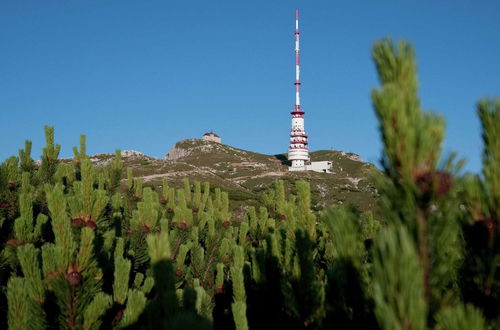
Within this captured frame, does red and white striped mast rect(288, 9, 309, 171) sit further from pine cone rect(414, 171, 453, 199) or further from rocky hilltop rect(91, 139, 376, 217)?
pine cone rect(414, 171, 453, 199)

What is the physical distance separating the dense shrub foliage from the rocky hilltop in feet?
1.15

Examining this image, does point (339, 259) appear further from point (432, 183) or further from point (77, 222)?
point (77, 222)

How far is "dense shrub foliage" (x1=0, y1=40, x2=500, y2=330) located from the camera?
1860mm

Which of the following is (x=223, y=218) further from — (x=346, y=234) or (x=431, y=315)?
(x=431, y=315)

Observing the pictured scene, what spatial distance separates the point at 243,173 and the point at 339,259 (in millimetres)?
81117

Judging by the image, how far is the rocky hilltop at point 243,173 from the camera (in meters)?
54.9

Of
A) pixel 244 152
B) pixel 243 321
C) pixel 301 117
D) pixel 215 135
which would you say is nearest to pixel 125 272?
pixel 243 321

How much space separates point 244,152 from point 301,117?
32256 millimetres

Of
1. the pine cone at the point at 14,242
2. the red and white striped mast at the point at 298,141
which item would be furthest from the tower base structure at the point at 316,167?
the pine cone at the point at 14,242

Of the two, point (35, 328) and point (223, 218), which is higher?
point (223, 218)

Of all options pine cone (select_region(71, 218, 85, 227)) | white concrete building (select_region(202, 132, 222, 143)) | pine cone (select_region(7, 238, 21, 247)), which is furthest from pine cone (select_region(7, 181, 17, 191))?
white concrete building (select_region(202, 132, 222, 143))

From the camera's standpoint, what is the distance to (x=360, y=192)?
204ft

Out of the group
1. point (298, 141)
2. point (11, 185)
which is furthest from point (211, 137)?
point (11, 185)

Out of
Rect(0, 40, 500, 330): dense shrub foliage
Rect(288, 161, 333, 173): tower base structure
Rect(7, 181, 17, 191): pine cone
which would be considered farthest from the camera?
Rect(288, 161, 333, 173): tower base structure
